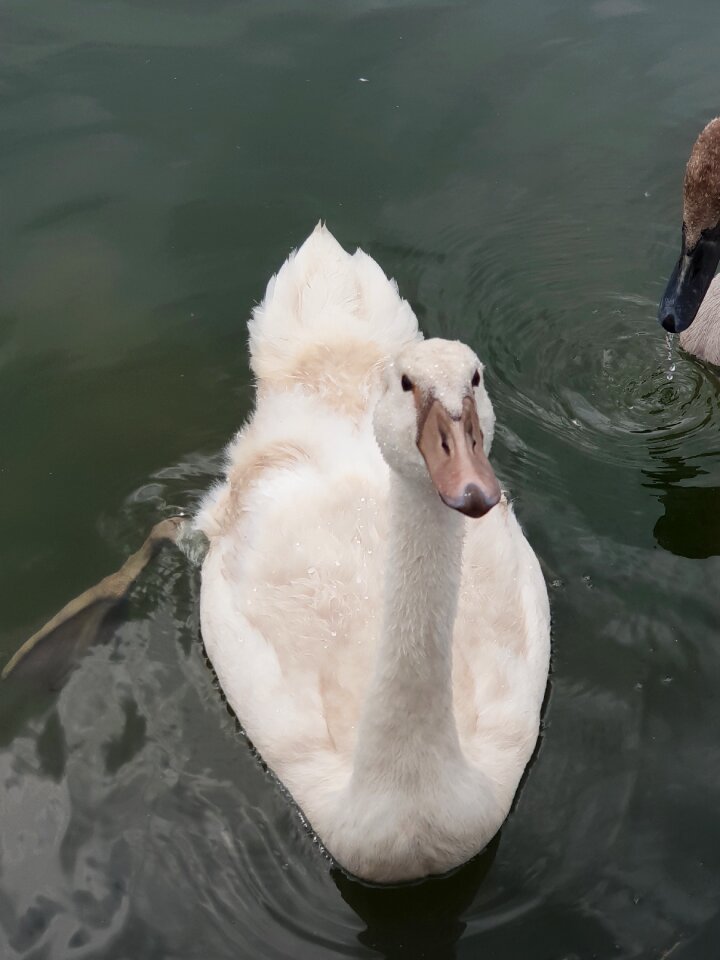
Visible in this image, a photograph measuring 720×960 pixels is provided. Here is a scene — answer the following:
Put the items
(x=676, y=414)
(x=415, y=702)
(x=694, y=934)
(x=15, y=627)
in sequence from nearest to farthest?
(x=415, y=702) → (x=694, y=934) → (x=15, y=627) → (x=676, y=414)

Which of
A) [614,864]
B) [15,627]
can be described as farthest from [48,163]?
[614,864]

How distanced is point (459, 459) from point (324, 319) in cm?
295

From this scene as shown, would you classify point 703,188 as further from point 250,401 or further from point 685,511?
point 250,401

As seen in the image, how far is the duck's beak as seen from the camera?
10.9 feet

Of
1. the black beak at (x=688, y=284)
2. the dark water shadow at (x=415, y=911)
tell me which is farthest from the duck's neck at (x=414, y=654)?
the black beak at (x=688, y=284)

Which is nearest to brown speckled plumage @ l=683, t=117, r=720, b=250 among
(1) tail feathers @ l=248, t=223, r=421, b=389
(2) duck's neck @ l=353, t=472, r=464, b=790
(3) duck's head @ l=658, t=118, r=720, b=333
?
(3) duck's head @ l=658, t=118, r=720, b=333

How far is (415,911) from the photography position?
4594mm

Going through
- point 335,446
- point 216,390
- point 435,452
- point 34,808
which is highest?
point 435,452

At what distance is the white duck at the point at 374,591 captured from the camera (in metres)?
3.81

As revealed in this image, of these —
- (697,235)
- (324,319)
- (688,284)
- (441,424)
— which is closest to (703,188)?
(697,235)

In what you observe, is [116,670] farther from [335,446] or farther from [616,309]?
→ [616,309]

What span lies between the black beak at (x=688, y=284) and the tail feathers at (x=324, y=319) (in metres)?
1.32

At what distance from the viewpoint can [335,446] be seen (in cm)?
559

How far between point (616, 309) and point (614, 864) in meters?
3.64
